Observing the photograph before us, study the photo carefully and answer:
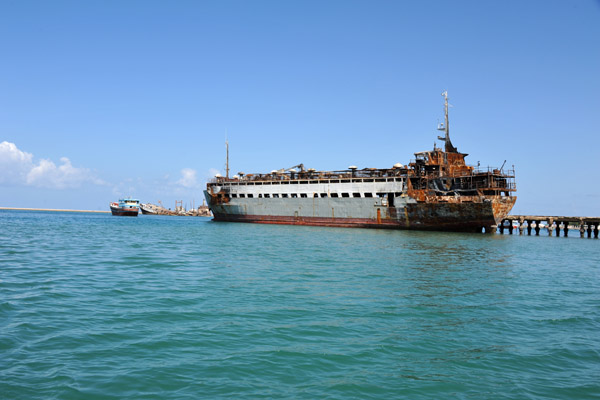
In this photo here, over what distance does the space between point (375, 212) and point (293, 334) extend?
123 feet

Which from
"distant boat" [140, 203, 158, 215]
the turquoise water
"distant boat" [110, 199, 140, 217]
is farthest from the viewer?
"distant boat" [140, 203, 158, 215]

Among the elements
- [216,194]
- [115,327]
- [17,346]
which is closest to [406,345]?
[115,327]

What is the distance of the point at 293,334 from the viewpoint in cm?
787

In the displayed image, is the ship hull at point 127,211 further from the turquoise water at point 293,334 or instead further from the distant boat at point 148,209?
the turquoise water at point 293,334

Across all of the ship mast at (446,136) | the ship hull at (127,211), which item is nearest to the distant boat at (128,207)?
the ship hull at (127,211)

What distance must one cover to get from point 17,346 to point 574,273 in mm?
19976

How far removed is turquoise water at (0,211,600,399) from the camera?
5.71 m

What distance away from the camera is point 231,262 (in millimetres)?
17734

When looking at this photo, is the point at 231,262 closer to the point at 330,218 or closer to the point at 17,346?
the point at 17,346

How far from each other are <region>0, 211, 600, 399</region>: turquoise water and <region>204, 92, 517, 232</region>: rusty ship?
80.2 ft

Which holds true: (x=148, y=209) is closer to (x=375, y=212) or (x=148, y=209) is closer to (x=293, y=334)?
(x=375, y=212)

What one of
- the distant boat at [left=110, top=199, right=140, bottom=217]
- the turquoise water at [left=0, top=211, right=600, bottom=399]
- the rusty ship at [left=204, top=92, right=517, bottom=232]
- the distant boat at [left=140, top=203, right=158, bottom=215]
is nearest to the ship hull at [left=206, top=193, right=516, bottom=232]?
the rusty ship at [left=204, top=92, right=517, bottom=232]

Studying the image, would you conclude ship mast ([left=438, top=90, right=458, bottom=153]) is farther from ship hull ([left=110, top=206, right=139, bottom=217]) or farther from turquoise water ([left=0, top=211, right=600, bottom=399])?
ship hull ([left=110, top=206, right=139, bottom=217])

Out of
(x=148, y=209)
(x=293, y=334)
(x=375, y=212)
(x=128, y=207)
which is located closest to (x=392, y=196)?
(x=375, y=212)
